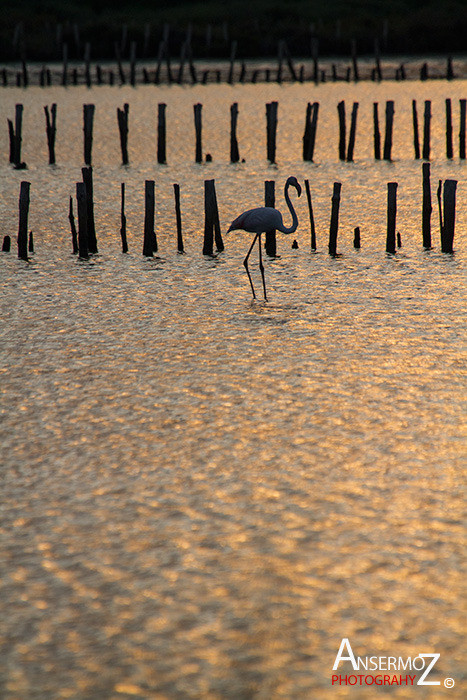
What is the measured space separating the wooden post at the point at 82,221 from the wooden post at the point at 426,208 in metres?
3.29

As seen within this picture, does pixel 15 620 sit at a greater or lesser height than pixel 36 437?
lesser

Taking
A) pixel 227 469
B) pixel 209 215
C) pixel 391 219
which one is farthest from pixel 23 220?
pixel 227 469

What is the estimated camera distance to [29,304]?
7.72 meters

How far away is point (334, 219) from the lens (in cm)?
896

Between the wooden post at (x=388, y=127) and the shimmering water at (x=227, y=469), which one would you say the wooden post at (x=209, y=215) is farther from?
the wooden post at (x=388, y=127)

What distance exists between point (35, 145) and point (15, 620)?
44.9 feet

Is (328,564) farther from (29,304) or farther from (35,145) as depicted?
(35,145)

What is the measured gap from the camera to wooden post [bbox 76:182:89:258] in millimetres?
8633

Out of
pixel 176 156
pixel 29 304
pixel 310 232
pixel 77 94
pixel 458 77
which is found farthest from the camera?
pixel 458 77

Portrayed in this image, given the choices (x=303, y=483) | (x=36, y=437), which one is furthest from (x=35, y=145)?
(x=303, y=483)

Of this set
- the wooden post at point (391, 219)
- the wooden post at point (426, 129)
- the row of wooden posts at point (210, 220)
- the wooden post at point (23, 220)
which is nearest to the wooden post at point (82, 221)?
the row of wooden posts at point (210, 220)

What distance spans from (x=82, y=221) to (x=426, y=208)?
11.1ft

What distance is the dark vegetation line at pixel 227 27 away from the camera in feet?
111

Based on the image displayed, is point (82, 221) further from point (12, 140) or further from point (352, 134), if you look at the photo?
point (352, 134)
